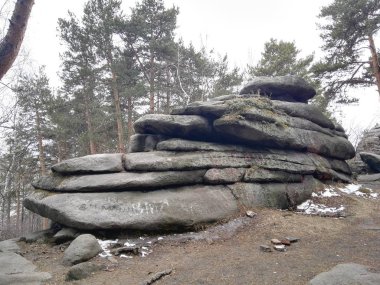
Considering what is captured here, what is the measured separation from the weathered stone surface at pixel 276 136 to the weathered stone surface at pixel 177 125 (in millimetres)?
575

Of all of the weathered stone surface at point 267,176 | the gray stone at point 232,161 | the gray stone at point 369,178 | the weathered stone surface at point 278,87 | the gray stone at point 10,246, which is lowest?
the gray stone at point 10,246

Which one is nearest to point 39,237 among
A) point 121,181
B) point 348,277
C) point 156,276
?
point 121,181

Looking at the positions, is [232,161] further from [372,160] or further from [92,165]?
[372,160]

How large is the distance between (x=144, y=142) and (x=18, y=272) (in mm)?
6996

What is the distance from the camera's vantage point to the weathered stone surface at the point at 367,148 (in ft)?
58.4

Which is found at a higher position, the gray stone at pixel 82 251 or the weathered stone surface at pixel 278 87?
the weathered stone surface at pixel 278 87

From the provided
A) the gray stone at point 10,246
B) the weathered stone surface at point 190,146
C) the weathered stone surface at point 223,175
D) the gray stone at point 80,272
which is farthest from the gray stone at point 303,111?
the gray stone at point 10,246

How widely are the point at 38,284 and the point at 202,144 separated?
24.2 ft

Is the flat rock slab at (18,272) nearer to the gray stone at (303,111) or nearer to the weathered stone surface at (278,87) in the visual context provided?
the gray stone at (303,111)

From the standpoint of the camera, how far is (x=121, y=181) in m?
9.74

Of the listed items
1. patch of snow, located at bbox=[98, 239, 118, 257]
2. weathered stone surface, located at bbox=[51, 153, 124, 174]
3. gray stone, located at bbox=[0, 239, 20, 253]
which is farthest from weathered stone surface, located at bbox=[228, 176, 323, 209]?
gray stone, located at bbox=[0, 239, 20, 253]

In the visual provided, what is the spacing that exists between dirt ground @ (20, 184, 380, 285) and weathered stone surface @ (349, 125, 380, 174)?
29.0ft

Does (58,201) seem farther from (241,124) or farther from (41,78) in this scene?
(41,78)

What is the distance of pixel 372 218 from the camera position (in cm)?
952
